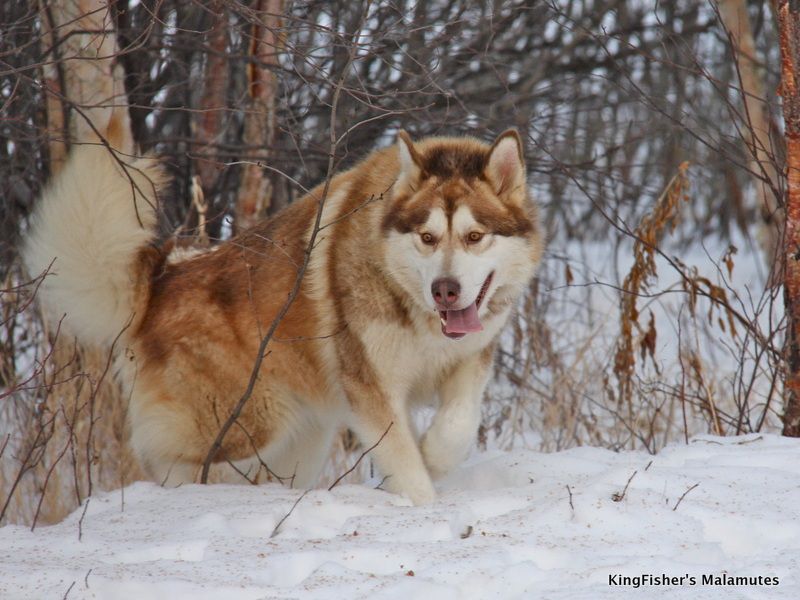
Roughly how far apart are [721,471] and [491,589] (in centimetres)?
158

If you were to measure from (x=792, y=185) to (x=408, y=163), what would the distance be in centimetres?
183

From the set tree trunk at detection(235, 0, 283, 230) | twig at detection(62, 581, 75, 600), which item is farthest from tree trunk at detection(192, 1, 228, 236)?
twig at detection(62, 581, 75, 600)

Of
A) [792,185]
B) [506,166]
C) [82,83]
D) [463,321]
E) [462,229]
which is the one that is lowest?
[463,321]

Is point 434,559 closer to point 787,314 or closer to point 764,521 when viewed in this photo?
point 764,521

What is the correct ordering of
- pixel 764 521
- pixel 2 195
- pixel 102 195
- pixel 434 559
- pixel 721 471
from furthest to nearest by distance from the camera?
pixel 2 195 → pixel 102 195 → pixel 721 471 → pixel 764 521 → pixel 434 559

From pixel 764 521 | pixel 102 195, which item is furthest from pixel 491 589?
pixel 102 195

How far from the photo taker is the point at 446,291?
3938 mm

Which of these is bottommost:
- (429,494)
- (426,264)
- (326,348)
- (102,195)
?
(429,494)

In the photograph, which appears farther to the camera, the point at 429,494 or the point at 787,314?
the point at 787,314

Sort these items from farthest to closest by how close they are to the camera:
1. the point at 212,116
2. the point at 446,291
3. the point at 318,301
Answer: the point at 212,116
the point at 318,301
the point at 446,291

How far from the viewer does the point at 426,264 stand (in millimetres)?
4066

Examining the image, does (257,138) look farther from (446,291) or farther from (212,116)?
(446,291)

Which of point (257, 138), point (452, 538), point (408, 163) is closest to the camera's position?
point (452, 538)

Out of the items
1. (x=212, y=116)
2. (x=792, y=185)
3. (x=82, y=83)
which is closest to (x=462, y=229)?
(x=792, y=185)
